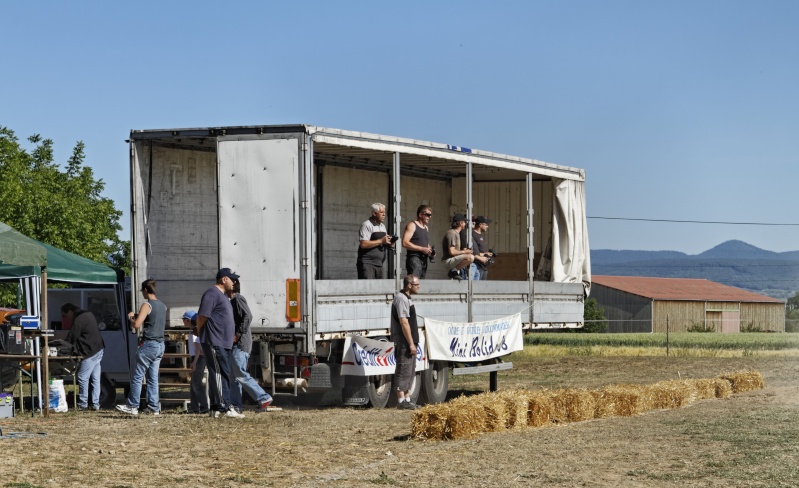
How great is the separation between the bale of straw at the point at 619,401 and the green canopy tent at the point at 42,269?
681 cm

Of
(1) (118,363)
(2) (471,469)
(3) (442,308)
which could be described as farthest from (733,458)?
(1) (118,363)

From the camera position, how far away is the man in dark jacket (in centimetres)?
1719

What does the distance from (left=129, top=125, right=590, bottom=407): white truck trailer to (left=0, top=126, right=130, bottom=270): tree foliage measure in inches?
931

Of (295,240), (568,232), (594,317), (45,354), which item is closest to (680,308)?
(594,317)

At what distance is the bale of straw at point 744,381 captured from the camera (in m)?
20.1

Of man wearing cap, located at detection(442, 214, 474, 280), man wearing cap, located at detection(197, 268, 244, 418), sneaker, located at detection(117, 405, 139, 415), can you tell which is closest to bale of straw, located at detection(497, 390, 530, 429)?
man wearing cap, located at detection(197, 268, 244, 418)

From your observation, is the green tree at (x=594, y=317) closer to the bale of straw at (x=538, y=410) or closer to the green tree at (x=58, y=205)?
the green tree at (x=58, y=205)

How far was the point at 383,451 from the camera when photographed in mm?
11719

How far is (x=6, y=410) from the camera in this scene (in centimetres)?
1523

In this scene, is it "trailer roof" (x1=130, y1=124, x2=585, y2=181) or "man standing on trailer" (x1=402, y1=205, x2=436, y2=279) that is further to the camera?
"man standing on trailer" (x1=402, y1=205, x2=436, y2=279)

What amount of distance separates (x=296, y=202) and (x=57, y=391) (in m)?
4.29

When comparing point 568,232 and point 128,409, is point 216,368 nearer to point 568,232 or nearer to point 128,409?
point 128,409

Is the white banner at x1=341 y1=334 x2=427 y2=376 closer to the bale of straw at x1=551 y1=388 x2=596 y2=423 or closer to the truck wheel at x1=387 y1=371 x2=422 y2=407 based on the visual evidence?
the truck wheel at x1=387 y1=371 x2=422 y2=407

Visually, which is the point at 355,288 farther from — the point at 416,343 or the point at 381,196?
the point at 381,196
